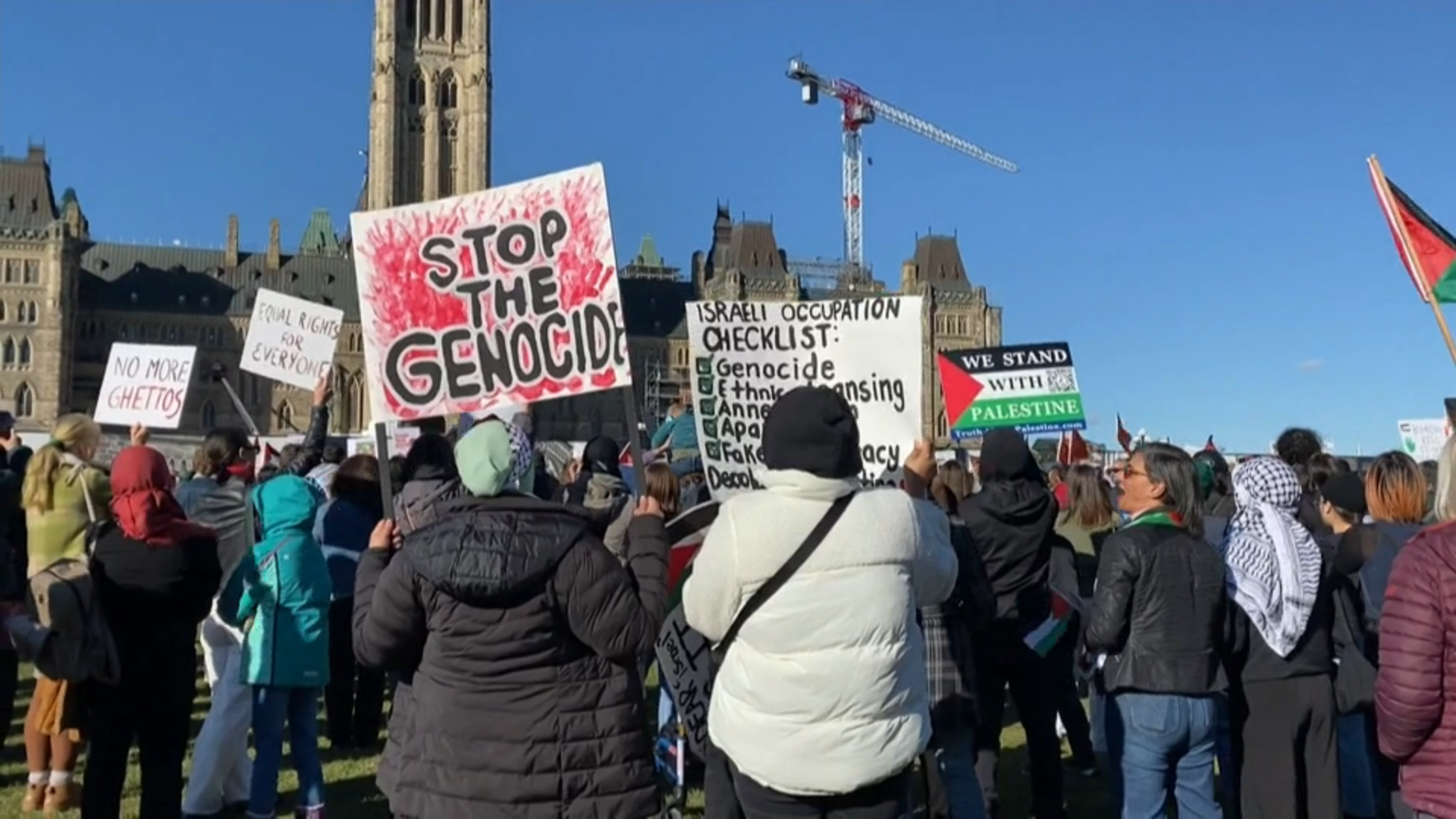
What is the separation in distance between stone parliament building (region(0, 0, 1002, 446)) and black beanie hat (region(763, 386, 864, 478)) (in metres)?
72.7

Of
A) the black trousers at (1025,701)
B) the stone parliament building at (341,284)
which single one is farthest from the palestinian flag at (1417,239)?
the stone parliament building at (341,284)

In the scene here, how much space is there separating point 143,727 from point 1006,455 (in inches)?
157

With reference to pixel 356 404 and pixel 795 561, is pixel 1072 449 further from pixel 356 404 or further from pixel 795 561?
pixel 356 404

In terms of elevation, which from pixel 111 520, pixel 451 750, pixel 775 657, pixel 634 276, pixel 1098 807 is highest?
pixel 634 276

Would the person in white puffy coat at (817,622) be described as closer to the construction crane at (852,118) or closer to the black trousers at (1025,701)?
the black trousers at (1025,701)

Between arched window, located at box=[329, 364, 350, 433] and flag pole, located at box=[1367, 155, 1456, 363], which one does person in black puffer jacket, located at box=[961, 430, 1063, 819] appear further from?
arched window, located at box=[329, 364, 350, 433]

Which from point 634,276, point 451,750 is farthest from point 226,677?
point 634,276

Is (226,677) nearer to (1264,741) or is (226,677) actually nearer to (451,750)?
(451,750)

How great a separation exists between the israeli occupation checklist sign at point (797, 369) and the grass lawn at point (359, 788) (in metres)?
2.10

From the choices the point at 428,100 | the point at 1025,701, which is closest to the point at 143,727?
the point at 1025,701

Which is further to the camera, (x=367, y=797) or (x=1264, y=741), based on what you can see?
(x=367, y=797)

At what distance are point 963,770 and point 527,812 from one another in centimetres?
218

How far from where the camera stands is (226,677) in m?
6.34

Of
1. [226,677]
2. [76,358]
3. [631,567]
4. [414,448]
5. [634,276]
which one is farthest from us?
[634,276]
